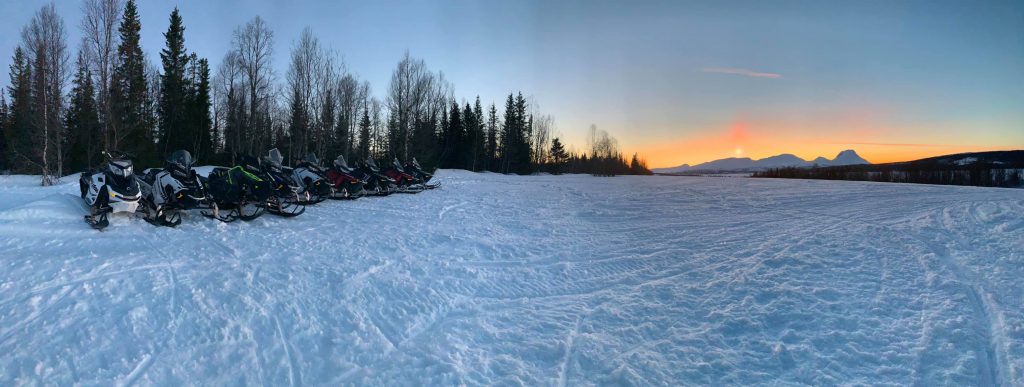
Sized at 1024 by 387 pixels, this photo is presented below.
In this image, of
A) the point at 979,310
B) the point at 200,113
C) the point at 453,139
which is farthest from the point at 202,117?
the point at 979,310

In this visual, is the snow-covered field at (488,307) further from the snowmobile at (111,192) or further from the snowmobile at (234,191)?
the snowmobile at (234,191)

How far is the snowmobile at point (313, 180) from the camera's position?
9.77 meters

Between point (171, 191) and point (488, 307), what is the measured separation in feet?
19.4

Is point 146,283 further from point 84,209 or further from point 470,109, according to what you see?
point 470,109

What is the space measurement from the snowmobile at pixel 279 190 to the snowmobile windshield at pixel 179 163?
3.43 feet

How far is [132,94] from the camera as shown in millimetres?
23688

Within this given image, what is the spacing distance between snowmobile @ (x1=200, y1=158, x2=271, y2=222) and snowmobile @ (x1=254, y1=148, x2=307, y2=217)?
225 millimetres

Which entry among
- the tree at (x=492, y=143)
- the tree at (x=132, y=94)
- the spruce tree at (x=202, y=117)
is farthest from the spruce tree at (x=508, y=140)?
the tree at (x=132, y=94)

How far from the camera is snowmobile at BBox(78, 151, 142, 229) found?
18.4ft

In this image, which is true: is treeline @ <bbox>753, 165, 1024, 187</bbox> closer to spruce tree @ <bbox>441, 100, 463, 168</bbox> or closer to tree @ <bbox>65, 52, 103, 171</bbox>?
spruce tree @ <bbox>441, 100, 463, 168</bbox>

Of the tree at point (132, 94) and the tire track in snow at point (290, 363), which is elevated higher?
the tree at point (132, 94)

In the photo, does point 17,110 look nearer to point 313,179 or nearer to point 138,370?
point 313,179

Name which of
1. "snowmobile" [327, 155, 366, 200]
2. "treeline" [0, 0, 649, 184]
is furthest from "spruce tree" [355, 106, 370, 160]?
"snowmobile" [327, 155, 366, 200]

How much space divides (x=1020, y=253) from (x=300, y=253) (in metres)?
9.22
